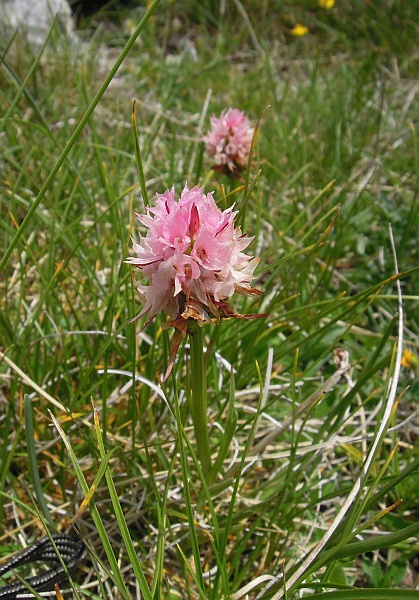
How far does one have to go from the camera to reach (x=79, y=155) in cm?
200

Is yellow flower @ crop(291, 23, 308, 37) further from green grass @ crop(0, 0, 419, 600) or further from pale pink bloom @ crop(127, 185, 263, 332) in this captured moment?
pale pink bloom @ crop(127, 185, 263, 332)

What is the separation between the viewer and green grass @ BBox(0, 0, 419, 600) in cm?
92

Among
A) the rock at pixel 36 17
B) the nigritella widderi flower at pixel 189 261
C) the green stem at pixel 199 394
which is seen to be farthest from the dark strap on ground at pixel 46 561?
the rock at pixel 36 17

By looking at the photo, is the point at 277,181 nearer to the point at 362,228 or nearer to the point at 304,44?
the point at 362,228

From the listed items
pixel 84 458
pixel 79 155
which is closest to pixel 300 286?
pixel 84 458

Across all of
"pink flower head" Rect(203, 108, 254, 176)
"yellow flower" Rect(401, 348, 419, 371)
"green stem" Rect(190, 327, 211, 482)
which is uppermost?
"pink flower head" Rect(203, 108, 254, 176)

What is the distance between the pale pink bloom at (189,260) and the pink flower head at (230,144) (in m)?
0.66

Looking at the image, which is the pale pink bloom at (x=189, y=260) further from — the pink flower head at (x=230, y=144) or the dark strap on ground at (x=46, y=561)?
the pink flower head at (x=230, y=144)

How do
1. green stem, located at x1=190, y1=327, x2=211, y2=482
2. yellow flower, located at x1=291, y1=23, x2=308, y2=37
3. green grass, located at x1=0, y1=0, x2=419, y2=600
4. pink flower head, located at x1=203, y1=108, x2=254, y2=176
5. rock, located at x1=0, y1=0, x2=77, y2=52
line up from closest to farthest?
green stem, located at x1=190, y1=327, x2=211, y2=482 < green grass, located at x1=0, y1=0, x2=419, y2=600 < pink flower head, located at x1=203, y1=108, x2=254, y2=176 < rock, located at x1=0, y1=0, x2=77, y2=52 < yellow flower, located at x1=291, y1=23, x2=308, y2=37

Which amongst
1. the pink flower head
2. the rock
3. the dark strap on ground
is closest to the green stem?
the dark strap on ground

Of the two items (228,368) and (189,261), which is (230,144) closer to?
(228,368)

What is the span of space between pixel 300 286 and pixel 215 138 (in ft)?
1.47

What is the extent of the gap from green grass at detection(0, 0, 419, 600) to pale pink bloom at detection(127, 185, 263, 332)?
0.51 ft

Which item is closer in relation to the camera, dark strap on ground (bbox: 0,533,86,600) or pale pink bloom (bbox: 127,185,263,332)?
pale pink bloom (bbox: 127,185,263,332)
